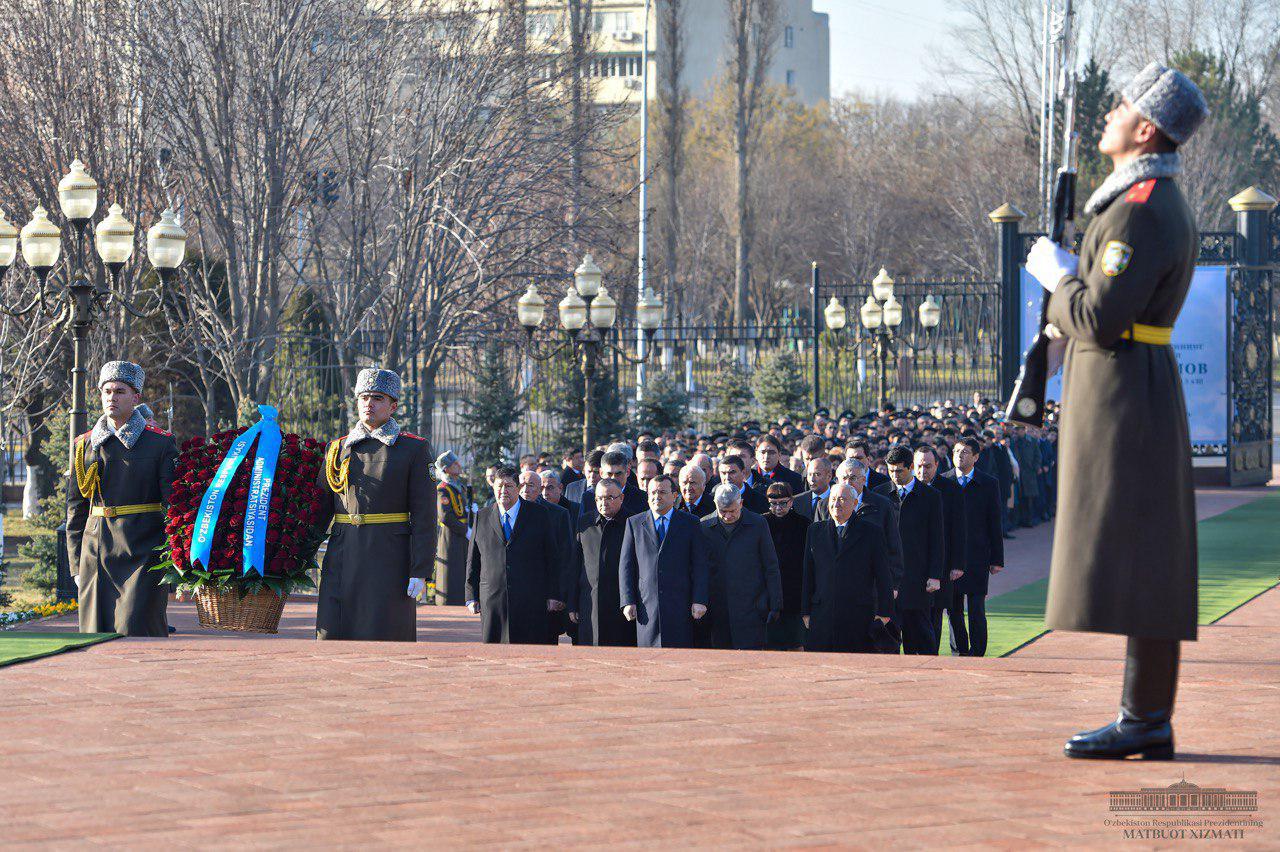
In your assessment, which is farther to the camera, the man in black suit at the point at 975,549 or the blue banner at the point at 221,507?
the man in black suit at the point at 975,549

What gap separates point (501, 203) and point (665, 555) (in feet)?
49.3

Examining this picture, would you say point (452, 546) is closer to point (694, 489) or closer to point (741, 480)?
point (741, 480)

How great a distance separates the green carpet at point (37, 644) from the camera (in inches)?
266

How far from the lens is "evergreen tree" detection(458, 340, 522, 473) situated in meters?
24.6

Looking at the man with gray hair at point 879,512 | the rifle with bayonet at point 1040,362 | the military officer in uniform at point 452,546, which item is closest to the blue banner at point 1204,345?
the military officer in uniform at point 452,546

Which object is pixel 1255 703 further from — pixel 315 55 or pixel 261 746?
pixel 315 55

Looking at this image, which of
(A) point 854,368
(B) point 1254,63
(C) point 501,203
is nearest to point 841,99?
(B) point 1254,63

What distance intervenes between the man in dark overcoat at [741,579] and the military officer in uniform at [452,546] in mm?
5933

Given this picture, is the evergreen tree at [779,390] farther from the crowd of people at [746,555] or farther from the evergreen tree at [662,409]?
the crowd of people at [746,555]

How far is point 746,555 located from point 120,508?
3.75m

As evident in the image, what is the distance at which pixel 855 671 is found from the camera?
6.23 m

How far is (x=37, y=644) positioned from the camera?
7137 millimetres

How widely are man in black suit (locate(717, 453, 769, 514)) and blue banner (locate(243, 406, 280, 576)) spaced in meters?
3.49

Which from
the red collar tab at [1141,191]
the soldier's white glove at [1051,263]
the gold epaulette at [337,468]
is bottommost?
the gold epaulette at [337,468]
